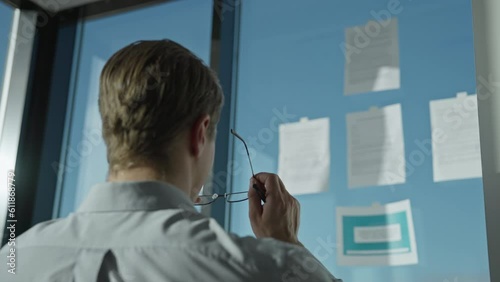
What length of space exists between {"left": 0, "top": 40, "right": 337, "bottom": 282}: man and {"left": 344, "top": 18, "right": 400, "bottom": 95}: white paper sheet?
2.80ft

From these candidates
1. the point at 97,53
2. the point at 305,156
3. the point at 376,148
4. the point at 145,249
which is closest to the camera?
the point at 145,249

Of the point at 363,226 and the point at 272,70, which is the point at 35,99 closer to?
the point at 272,70

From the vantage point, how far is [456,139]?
1.47m

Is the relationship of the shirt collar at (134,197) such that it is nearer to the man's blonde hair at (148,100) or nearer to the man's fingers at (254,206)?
the man's blonde hair at (148,100)

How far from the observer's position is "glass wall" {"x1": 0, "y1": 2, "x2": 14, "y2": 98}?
210 centimetres

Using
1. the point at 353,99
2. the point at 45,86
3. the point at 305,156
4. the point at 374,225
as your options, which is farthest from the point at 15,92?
the point at 374,225

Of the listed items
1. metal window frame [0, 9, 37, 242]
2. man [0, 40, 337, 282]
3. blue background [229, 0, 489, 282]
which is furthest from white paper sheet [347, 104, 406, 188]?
metal window frame [0, 9, 37, 242]

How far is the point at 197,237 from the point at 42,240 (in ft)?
0.67

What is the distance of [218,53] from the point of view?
1.92 m

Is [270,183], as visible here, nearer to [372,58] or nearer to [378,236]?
[378,236]

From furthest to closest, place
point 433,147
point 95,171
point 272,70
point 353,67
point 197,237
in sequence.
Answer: point 95,171 < point 272,70 < point 353,67 < point 433,147 < point 197,237

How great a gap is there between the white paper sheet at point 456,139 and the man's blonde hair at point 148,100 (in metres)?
0.85

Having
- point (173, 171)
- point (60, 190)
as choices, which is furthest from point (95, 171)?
point (173, 171)

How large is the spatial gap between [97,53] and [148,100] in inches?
59.5
